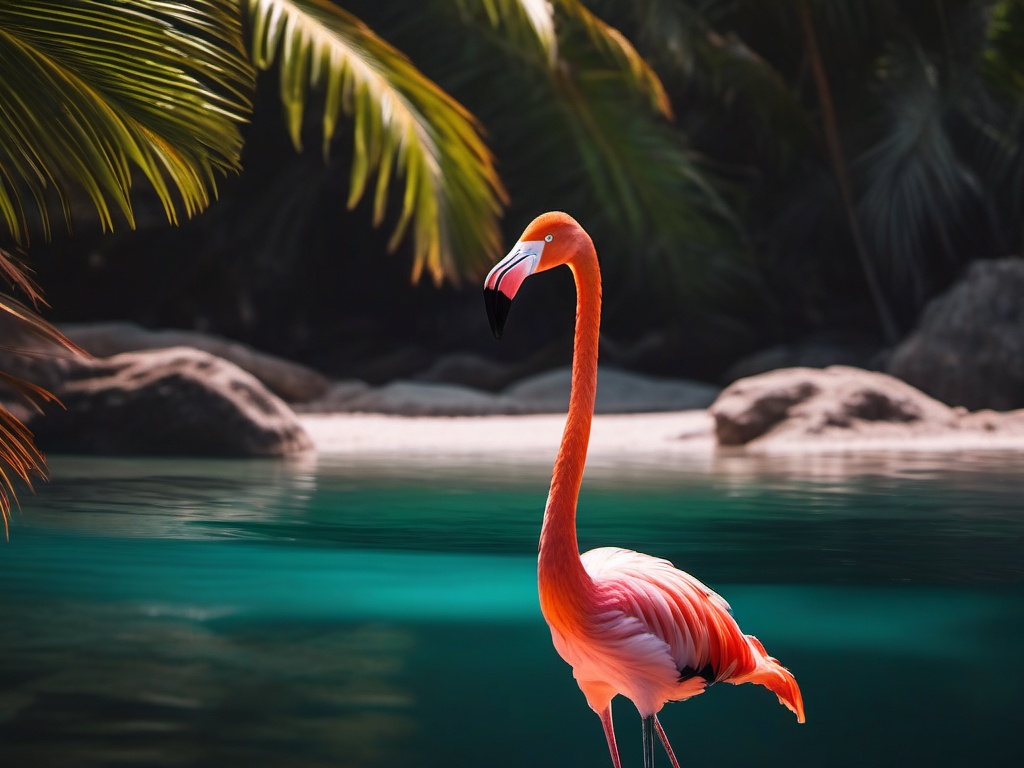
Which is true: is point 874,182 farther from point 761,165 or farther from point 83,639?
point 83,639

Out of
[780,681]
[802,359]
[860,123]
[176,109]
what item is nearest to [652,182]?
[860,123]

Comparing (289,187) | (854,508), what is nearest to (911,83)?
(289,187)

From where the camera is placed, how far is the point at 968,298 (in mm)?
11734

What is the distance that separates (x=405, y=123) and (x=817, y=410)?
482cm

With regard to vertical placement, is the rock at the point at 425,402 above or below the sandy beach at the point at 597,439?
above

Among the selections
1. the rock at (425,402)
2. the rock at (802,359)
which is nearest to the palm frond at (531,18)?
the rock at (425,402)

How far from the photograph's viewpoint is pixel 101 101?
3.97 meters

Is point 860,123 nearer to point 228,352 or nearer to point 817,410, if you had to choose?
point 817,410

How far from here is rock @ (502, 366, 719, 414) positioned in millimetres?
12789

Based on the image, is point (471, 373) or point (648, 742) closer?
point (648, 742)

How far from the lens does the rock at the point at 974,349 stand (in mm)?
11383

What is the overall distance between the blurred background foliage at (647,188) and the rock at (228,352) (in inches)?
46.5

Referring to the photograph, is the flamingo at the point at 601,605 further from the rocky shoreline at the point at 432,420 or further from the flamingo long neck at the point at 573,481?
the rocky shoreline at the point at 432,420

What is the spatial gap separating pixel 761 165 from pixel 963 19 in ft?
9.58
